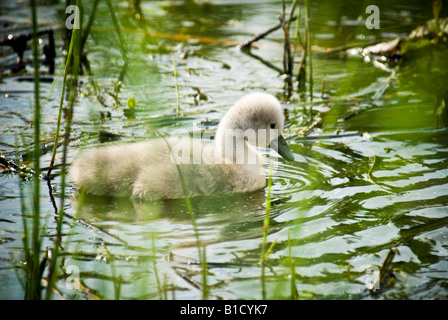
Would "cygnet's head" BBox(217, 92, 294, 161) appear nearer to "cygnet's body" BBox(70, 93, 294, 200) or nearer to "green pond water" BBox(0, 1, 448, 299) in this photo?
"cygnet's body" BBox(70, 93, 294, 200)

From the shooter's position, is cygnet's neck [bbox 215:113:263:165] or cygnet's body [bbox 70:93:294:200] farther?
cygnet's neck [bbox 215:113:263:165]

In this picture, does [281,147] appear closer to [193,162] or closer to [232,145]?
[232,145]

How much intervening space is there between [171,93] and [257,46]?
2158 mm

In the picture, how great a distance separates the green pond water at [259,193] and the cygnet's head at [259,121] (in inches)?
10.6

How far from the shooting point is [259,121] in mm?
4512

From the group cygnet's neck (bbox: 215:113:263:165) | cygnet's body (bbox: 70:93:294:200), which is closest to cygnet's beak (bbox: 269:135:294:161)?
cygnet's body (bbox: 70:93:294:200)

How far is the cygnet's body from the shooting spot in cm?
420

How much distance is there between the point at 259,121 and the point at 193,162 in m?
0.58

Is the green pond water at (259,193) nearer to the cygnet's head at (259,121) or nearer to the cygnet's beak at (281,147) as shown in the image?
the cygnet's beak at (281,147)

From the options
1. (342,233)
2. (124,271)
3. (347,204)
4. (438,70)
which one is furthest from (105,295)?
(438,70)

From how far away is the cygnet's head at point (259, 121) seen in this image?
450 cm

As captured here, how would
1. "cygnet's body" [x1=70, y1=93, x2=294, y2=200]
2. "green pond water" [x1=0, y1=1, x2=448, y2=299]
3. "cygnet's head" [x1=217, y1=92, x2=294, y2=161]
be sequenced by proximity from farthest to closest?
"cygnet's head" [x1=217, y1=92, x2=294, y2=161] < "cygnet's body" [x1=70, y1=93, x2=294, y2=200] < "green pond water" [x1=0, y1=1, x2=448, y2=299]

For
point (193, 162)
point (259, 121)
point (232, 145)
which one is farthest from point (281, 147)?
point (193, 162)

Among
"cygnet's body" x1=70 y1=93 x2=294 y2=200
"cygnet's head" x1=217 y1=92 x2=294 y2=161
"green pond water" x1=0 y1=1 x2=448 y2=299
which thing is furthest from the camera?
"cygnet's head" x1=217 y1=92 x2=294 y2=161
